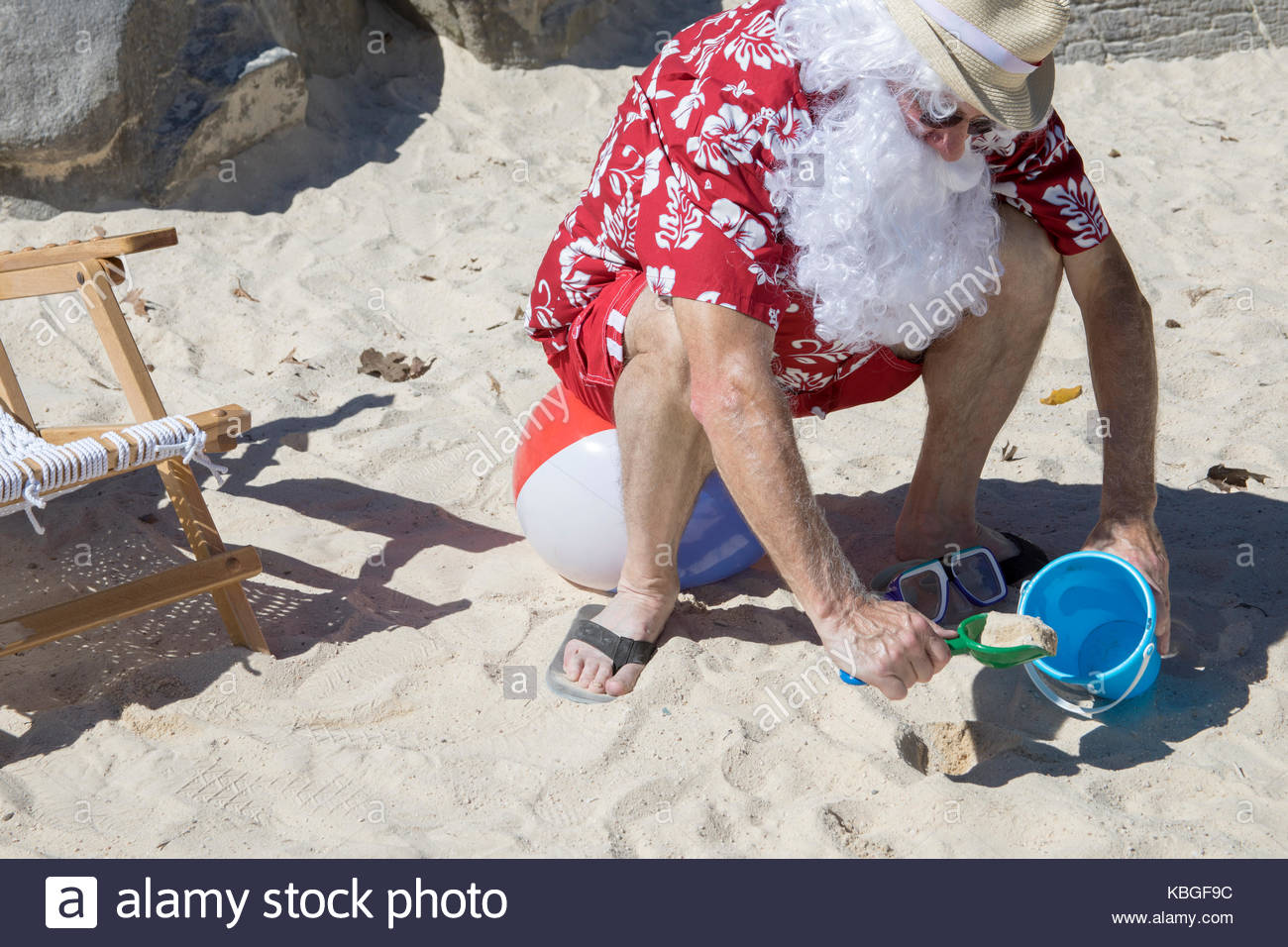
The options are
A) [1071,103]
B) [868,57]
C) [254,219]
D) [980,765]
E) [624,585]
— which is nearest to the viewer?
[868,57]

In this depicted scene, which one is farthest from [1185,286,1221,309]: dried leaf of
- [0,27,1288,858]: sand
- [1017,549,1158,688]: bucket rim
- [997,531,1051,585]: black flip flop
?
[1017,549,1158,688]: bucket rim

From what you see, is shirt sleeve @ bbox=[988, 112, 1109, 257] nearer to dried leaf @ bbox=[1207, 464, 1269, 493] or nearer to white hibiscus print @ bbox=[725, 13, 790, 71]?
white hibiscus print @ bbox=[725, 13, 790, 71]

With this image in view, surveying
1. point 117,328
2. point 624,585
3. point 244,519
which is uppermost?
point 117,328

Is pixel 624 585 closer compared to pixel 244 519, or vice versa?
pixel 624 585

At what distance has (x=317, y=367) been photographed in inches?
150

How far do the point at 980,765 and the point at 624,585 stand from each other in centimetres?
80

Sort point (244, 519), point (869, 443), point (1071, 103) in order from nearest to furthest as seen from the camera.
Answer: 1. point (244, 519)
2. point (869, 443)
3. point (1071, 103)

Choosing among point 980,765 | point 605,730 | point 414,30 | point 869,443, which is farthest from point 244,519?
point 414,30

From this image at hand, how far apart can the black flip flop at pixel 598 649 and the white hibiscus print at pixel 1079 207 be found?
3.95 ft

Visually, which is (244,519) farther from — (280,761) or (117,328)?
Result: (280,761)

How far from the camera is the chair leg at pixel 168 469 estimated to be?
8.49 feet

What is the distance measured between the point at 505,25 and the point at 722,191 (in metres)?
4.04

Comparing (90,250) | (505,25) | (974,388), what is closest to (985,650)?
(974,388)

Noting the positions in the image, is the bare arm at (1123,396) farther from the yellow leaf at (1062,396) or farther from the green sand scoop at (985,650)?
the yellow leaf at (1062,396)
